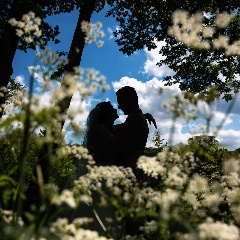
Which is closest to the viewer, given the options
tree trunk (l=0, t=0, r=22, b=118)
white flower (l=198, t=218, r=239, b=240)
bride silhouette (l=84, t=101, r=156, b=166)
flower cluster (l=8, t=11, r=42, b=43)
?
white flower (l=198, t=218, r=239, b=240)

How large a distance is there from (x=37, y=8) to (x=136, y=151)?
7.24 m

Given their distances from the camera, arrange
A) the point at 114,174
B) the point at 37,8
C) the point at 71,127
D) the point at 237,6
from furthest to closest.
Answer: the point at 237,6 → the point at 37,8 → the point at 114,174 → the point at 71,127

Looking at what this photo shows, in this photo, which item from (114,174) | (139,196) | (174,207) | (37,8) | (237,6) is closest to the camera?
(174,207)

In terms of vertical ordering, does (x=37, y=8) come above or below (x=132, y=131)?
above

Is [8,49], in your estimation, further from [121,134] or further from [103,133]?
[121,134]

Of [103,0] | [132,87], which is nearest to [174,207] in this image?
[132,87]

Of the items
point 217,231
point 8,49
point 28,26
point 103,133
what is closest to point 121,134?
point 103,133

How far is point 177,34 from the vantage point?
9.53ft

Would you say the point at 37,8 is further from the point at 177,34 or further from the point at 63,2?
the point at 177,34

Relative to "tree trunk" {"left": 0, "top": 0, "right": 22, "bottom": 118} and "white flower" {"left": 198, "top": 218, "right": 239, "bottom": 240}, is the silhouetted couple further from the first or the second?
"tree trunk" {"left": 0, "top": 0, "right": 22, "bottom": 118}

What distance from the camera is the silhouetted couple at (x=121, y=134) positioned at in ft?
17.6

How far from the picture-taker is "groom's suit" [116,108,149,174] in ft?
17.6

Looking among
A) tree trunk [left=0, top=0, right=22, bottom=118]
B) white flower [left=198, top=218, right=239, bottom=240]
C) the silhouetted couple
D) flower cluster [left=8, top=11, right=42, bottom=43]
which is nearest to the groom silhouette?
the silhouetted couple

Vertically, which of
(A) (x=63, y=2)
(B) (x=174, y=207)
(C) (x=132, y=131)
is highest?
(A) (x=63, y=2)
